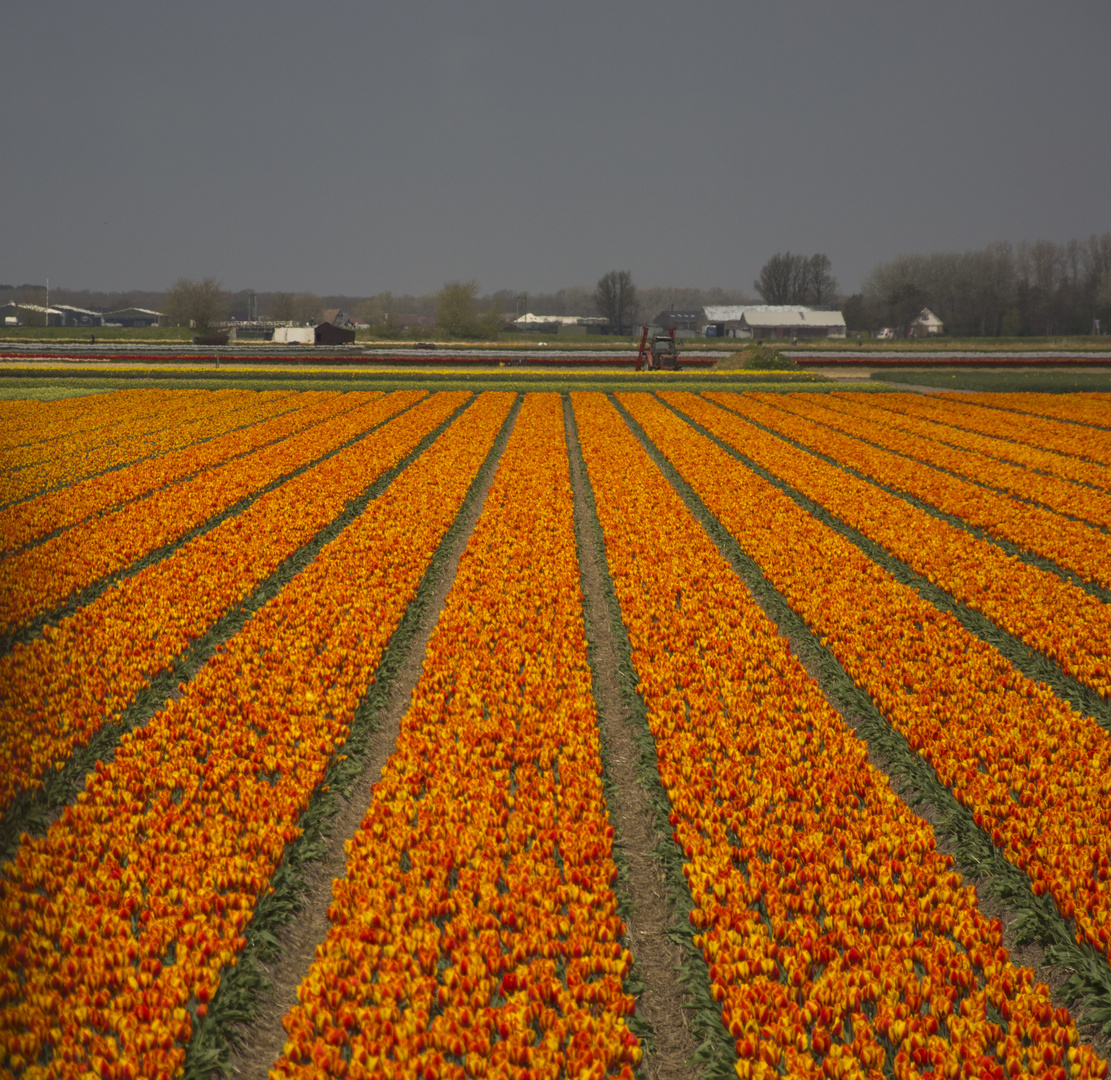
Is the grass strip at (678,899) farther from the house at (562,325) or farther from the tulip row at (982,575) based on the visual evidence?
the house at (562,325)

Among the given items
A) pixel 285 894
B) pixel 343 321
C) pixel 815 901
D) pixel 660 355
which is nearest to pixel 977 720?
pixel 815 901

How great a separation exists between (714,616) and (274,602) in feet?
18.3

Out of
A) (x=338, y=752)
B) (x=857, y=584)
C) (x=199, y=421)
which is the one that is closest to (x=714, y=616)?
(x=857, y=584)

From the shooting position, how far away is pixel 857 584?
1145 centimetres

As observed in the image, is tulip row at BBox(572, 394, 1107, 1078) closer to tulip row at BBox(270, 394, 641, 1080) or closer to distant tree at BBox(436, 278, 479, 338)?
tulip row at BBox(270, 394, 641, 1080)

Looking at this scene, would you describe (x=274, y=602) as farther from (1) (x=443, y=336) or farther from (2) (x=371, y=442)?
(1) (x=443, y=336)

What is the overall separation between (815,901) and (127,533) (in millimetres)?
12162

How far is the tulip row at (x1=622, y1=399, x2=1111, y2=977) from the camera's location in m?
5.52

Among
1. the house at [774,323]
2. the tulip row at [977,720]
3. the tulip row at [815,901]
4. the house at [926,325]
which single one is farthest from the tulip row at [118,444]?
the house at [926,325]

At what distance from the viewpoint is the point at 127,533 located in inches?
521

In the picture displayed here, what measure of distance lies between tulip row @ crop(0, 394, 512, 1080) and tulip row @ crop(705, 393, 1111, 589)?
10.7 m

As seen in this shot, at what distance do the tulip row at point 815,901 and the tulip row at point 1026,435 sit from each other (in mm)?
15806

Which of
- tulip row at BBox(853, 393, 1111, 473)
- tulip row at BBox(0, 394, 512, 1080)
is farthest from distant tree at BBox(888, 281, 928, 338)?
tulip row at BBox(0, 394, 512, 1080)

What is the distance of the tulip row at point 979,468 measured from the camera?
16234 mm
